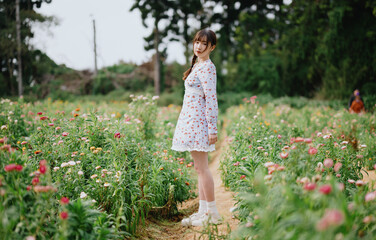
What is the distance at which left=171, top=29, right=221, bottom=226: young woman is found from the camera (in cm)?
270

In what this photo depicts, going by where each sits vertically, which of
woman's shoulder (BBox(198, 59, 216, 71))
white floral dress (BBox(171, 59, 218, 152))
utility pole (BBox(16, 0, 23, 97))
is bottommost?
white floral dress (BBox(171, 59, 218, 152))

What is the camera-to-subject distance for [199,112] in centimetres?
280

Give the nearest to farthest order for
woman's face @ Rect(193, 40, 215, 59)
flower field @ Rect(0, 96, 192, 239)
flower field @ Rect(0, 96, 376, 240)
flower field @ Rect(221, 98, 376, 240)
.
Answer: flower field @ Rect(221, 98, 376, 240) → flower field @ Rect(0, 96, 376, 240) → flower field @ Rect(0, 96, 192, 239) → woman's face @ Rect(193, 40, 215, 59)

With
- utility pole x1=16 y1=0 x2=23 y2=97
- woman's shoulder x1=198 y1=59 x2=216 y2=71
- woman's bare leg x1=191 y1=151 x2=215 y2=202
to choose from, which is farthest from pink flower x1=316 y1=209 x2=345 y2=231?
utility pole x1=16 y1=0 x2=23 y2=97

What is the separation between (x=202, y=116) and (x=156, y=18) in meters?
18.3

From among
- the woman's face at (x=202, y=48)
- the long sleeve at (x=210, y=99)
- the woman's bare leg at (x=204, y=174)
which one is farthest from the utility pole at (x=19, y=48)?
the woman's bare leg at (x=204, y=174)

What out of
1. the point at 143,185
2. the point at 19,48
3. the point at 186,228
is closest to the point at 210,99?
the point at 143,185

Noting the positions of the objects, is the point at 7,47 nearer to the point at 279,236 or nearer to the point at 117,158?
the point at 117,158

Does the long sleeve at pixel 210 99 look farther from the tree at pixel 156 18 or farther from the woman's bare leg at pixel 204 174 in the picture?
the tree at pixel 156 18

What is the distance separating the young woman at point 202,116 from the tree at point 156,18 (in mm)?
17746

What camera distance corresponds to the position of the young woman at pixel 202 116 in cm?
270

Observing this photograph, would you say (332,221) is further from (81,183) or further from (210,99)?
(81,183)

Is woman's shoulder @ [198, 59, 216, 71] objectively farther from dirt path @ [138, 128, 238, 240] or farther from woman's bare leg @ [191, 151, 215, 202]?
dirt path @ [138, 128, 238, 240]

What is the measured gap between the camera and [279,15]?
20.8m
